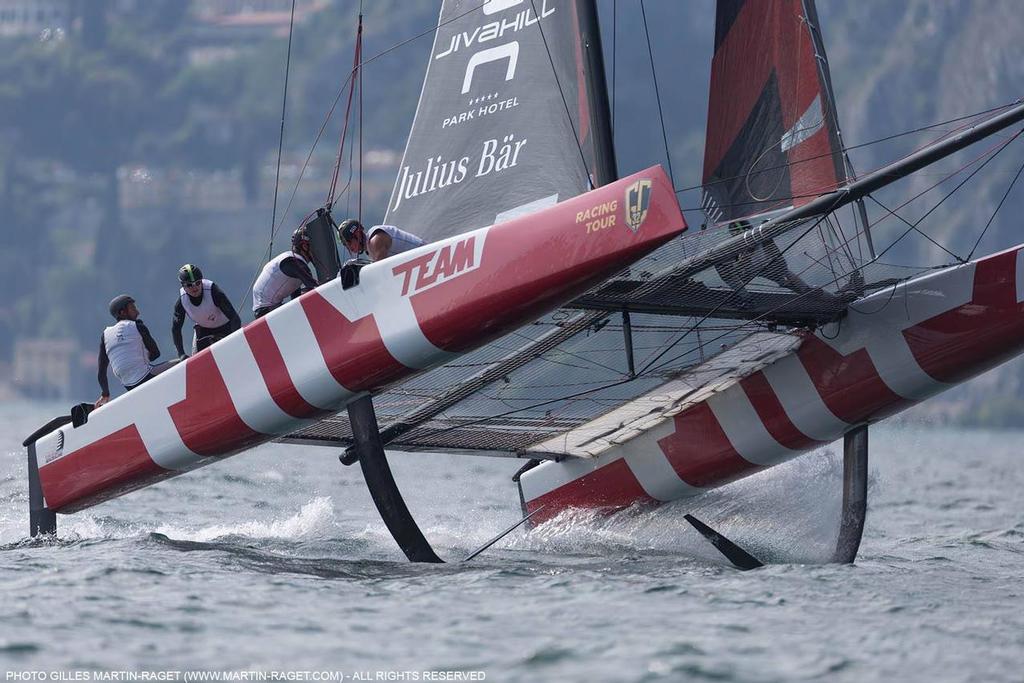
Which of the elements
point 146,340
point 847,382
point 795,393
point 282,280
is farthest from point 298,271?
point 847,382

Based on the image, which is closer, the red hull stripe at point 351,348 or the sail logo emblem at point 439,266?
the sail logo emblem at point 439,266

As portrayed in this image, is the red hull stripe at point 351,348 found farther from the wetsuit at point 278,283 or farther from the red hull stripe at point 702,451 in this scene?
the red hull stripe at point 702,451

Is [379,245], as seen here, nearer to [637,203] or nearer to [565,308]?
[565,308]

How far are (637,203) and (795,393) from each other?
168 centimetres

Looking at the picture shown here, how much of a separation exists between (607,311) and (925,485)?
35.7 feet

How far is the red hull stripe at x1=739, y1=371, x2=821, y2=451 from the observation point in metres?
6.01

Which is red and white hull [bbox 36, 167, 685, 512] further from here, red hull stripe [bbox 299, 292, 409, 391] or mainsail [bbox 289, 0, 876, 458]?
Answer: mainsail [bbox 289, 0, 876, 458]

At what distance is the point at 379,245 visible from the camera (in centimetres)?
527

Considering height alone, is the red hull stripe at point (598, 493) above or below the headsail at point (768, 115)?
below

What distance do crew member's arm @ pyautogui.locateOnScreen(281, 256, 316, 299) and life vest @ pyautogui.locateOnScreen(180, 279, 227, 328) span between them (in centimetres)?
42

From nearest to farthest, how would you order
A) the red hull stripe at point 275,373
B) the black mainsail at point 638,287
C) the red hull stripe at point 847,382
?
the red hull stripe at point 275,373, the black mainsail at point 638,287, the red hull stripe at point 847,382

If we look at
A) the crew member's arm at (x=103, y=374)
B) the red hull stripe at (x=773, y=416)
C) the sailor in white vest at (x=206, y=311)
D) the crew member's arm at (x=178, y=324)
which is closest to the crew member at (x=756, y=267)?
the red hull stripe at (x=773, y=416)

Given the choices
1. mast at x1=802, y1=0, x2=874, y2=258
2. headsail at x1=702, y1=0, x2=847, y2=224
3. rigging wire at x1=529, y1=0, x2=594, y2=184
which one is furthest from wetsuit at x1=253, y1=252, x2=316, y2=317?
mast at x1=802, y1=0, x2=874, y2=258

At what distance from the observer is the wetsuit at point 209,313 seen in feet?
18.9
